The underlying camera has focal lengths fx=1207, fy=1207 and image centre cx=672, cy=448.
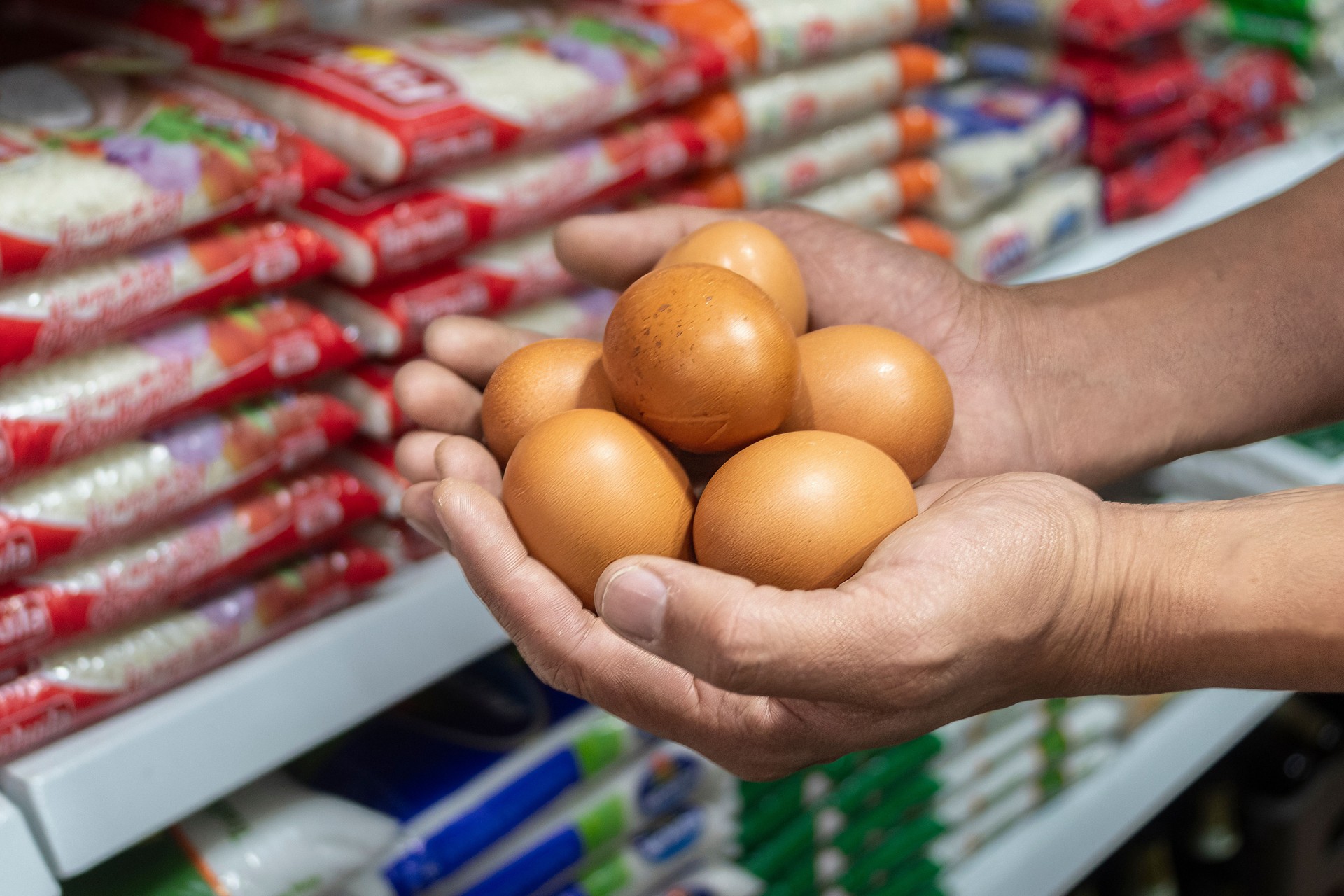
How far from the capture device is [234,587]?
110 centimetres

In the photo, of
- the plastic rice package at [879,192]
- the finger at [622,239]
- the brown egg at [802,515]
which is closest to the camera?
the brown egg at [802,515]

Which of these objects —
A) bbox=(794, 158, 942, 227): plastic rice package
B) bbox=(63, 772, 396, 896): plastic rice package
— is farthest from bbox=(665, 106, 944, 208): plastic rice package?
bbox=(63, 772, 396, 896): plastic rice package

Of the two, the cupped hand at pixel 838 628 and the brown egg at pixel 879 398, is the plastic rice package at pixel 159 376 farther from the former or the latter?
the brown egg at pixel 879 398

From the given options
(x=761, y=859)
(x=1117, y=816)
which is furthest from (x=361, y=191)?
(x=1117, y=816)

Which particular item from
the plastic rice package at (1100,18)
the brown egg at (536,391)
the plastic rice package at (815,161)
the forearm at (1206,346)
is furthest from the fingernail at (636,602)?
the plastic rice package at (1100,18)

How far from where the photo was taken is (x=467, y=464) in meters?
0.97

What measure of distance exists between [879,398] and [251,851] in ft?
2.26

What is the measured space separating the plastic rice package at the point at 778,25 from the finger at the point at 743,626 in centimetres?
86

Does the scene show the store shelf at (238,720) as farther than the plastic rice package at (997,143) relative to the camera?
No

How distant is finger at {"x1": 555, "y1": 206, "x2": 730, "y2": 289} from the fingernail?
0.50 m

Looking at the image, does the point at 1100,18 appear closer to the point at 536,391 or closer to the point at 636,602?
the point at 536,391

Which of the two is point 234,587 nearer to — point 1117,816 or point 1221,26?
point 1117,816

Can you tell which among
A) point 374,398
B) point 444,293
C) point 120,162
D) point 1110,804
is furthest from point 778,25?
point 1110,804

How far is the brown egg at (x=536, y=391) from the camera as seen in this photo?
0.96m
